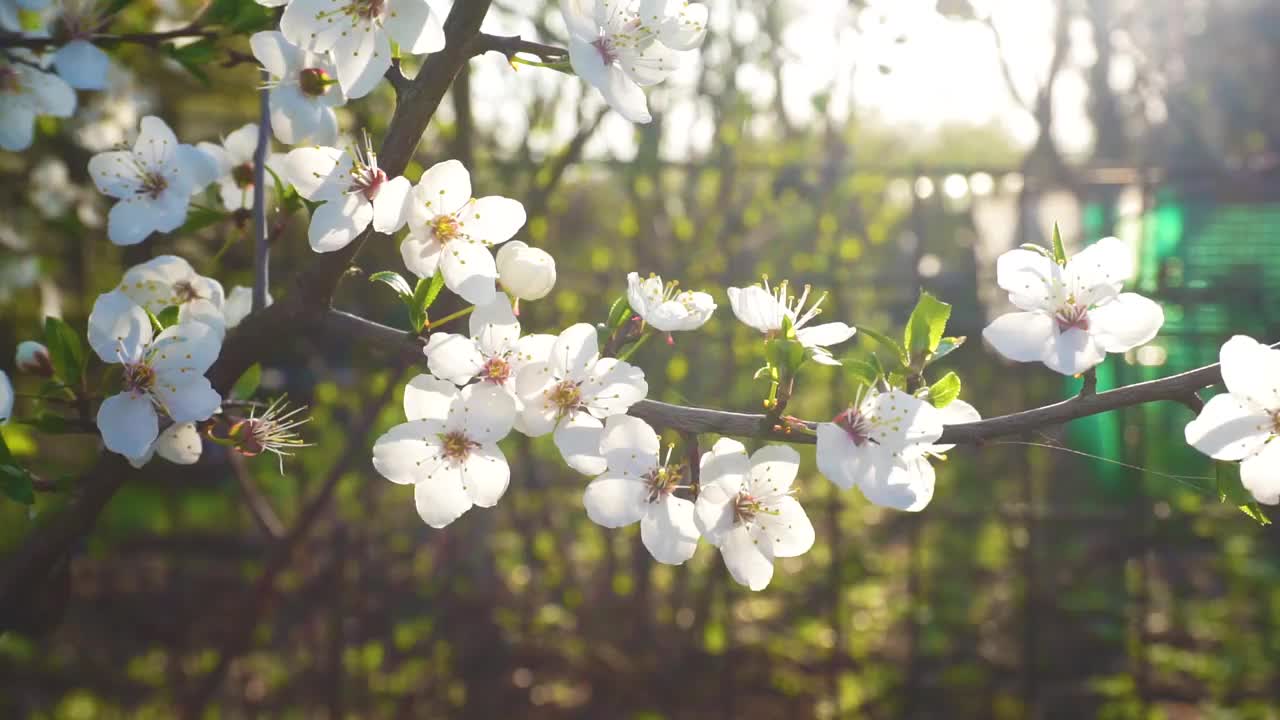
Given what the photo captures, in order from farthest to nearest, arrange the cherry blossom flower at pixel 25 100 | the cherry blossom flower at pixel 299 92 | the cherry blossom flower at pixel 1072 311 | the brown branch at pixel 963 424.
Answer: the cherry blossom flower at pixel 25 100, the cherry blossom flower at pixel 299 92, the cherry blossom flower at pixel 1072 311, the brown branch at pixel 963 424

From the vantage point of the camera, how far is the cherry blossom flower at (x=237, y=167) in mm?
1235

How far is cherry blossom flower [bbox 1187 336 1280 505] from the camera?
0.89m

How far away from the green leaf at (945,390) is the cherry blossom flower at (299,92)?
688 millimetres

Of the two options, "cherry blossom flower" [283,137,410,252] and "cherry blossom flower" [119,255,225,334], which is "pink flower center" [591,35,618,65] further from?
"cherry blossom flower" [119,255,225,334]

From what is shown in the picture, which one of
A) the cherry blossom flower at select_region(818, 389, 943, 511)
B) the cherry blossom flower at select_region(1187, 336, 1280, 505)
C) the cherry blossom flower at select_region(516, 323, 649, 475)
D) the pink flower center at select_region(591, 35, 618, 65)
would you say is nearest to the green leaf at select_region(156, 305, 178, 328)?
the cherry blossom flower at select_region(516, 323, 649, 475)

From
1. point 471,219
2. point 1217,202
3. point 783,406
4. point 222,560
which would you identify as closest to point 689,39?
point 471,219

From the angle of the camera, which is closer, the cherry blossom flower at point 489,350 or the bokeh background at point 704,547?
the cherry blossom flower at point 489,350

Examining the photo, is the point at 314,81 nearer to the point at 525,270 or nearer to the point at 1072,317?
the point at 525,270

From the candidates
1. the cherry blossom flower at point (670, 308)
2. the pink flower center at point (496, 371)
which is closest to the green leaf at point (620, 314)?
the cherry blossom flower at point (670, 308)

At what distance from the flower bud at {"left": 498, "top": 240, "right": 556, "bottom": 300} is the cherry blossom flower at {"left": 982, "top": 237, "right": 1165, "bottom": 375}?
0.42 metres

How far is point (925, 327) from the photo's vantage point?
966 millimetres

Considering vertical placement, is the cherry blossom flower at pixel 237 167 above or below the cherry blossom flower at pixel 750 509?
above

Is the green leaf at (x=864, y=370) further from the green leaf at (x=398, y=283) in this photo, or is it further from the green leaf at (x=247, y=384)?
the green leaf at (x=247, y=384)

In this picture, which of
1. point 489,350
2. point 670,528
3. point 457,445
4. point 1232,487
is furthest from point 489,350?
point 1232,487
